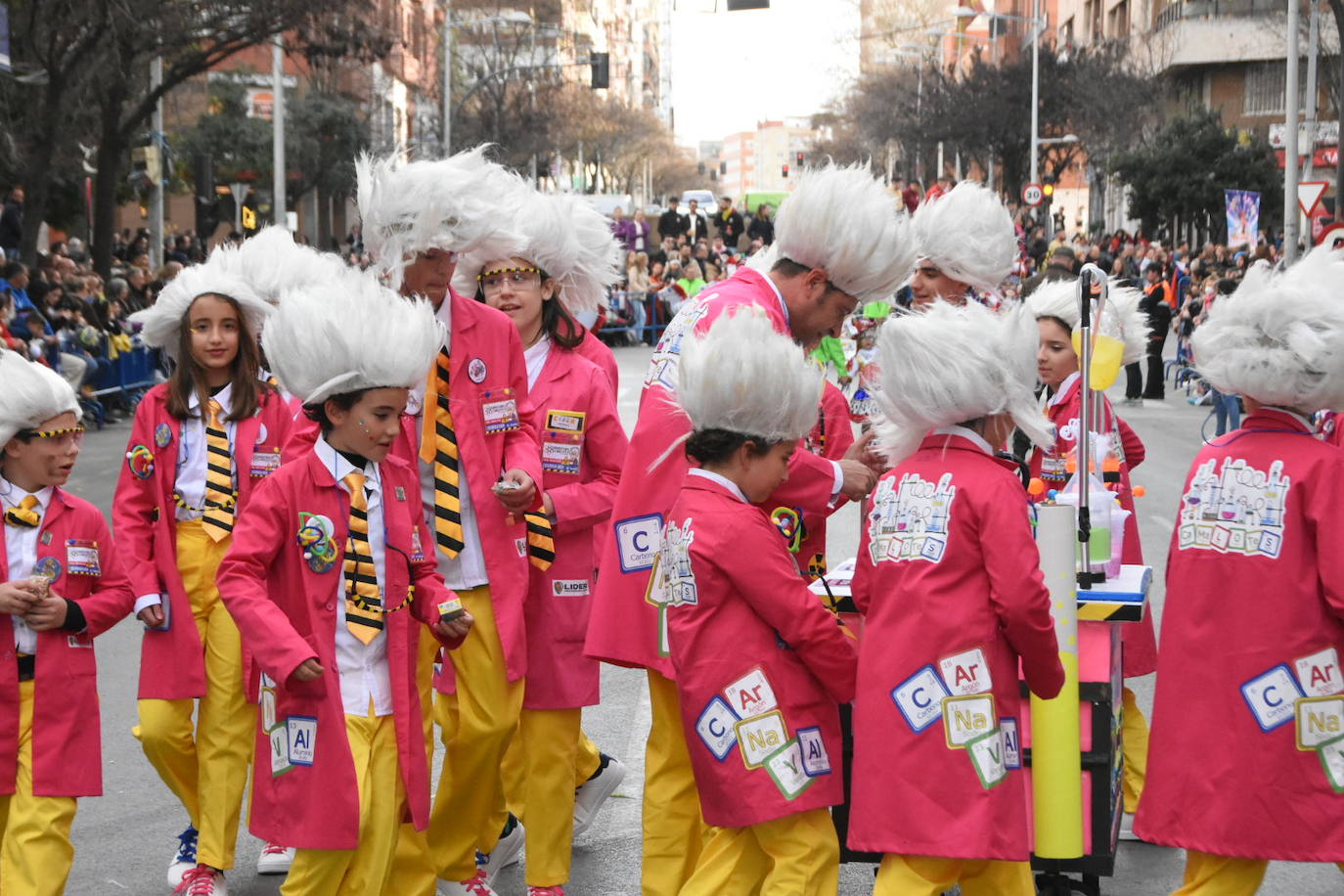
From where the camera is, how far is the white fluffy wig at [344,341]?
4.49 m

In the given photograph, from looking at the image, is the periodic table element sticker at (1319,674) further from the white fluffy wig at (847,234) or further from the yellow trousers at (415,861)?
the yellow trousers at (415,861)

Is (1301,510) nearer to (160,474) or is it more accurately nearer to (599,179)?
(160,474)

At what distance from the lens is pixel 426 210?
518cm

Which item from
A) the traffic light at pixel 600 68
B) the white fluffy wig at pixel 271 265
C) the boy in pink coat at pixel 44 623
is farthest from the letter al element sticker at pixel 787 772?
the traffic light at pixel 600 68

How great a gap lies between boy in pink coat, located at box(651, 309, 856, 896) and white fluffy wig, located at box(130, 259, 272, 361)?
80.5 inches

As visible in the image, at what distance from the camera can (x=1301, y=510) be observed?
436 cm

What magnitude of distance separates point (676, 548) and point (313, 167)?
49054 mm

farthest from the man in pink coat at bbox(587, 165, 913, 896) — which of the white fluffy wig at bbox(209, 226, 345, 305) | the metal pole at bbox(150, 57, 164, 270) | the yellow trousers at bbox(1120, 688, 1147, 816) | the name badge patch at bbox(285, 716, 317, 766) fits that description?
the metal pole at bbox(150, 57, 164, 270)

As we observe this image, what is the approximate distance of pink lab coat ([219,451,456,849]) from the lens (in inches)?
171

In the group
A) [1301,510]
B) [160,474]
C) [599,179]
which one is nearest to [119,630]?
[160,474]

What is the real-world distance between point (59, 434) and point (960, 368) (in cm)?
259

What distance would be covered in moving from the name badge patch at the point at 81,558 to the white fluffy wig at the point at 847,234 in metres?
2.15

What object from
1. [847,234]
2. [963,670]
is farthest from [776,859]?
[847,234]

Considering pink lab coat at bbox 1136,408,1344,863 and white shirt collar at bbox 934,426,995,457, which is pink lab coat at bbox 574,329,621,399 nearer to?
white shirt collar at bbox 934,426,995,457
